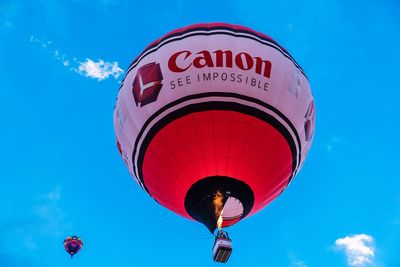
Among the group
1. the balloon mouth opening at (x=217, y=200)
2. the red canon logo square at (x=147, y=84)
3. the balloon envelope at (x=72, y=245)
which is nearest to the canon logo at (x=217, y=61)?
the red canon logo square at (x=147, y=84)

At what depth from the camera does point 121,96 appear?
13.2 meters

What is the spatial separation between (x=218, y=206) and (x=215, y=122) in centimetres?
185

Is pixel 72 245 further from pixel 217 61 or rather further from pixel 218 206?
pixel 217 61

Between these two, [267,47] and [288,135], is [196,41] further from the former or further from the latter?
[288,135]

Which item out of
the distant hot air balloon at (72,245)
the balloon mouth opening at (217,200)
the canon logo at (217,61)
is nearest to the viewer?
the balloon mouth opening at (217,200)

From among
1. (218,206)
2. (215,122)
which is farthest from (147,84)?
(218,206)

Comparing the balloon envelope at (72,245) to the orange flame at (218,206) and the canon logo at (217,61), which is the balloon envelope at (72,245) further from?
the canon logo at (217,61)

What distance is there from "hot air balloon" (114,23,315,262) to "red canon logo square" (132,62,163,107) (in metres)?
0.02

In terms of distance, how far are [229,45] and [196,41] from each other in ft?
2.52

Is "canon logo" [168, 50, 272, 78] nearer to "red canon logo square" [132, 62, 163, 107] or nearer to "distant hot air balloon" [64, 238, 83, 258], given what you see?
"red canon logo square" [132, 62, 163, 107]

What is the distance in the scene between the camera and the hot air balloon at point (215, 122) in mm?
11609

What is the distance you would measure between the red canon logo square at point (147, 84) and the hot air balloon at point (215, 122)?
1.0 inches

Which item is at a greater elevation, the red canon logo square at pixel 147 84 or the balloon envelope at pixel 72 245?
the balloon envelope at pixel 72 245

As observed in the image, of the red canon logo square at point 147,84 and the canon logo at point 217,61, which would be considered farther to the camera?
the red canon logo square at point 147,84
